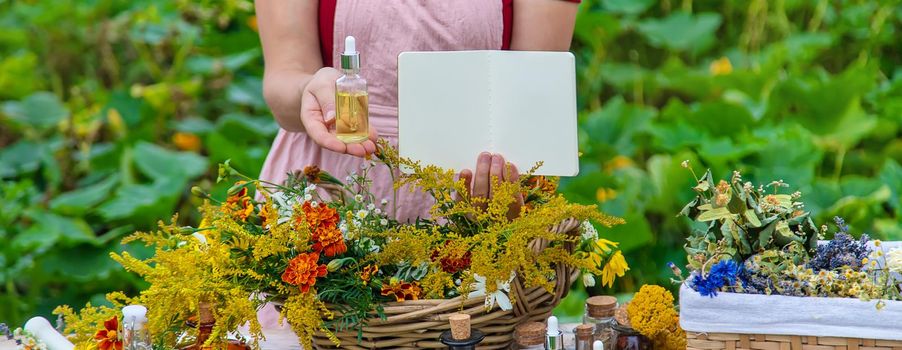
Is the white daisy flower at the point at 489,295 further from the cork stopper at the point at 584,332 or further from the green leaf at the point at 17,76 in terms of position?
the green leaf at the point at 17,76

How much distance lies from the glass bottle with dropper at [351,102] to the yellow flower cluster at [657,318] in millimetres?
422

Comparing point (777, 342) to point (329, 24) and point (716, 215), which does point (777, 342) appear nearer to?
point (716, 215)

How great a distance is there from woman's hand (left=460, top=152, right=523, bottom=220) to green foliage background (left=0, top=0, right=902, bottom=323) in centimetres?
159

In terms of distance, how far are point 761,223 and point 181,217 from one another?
280cm

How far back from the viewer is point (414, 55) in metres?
1.49

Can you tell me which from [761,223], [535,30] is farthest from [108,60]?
[761,223]

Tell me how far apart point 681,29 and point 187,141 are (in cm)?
190

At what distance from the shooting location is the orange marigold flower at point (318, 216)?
54.9 inches

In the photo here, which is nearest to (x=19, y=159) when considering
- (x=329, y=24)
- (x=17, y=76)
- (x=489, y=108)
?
(x=17, y=76)

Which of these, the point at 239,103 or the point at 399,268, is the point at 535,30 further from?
the point at 239,103

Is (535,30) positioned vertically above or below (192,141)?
above

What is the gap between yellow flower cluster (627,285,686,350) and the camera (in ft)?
4.47

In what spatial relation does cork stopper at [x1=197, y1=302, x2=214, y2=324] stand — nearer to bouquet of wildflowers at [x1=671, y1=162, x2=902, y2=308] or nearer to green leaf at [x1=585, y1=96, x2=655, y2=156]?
bouquet of wildflowers at [x1=671, y1=162, x2=902, y2=308]

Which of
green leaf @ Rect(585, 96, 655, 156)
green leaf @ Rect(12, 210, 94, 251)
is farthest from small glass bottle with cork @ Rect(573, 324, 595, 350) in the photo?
green leaf @ Rect(585, 96, 655, 156)
